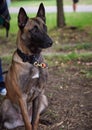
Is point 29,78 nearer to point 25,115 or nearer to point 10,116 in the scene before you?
point 25,115

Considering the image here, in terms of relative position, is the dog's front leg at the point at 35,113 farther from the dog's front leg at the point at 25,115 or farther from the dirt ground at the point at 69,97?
the dirt ground at the point at 69,97

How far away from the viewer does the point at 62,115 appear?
5.84 meters

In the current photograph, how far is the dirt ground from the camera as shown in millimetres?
5598

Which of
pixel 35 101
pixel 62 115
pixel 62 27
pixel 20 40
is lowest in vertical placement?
pixel 62 27

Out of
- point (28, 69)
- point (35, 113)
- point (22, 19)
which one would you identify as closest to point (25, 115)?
point (35, 113)

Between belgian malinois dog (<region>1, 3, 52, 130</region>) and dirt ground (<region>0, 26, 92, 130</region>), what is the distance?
49 cm

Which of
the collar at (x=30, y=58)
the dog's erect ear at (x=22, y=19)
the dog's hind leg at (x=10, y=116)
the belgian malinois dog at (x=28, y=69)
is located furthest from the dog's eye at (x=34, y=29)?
the dog's hind leg at (x=10, y=116)

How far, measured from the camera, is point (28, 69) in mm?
5082

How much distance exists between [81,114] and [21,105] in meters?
1.12

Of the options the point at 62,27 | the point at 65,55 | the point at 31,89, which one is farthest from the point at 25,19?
the point at 62,27

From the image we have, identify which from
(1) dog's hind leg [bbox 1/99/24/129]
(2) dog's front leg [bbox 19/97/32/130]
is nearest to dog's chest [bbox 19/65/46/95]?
(2) dog's front leg [bbox 19/97/32/130]

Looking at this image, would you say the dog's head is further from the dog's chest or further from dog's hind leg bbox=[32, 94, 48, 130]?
dog's hind leg bbox=[32, 94, 48, 130]

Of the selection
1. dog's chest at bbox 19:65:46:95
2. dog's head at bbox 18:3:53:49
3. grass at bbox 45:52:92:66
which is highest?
dog's head at bbox 18:3:53:49

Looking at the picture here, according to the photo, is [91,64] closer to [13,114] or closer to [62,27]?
[13,114]
